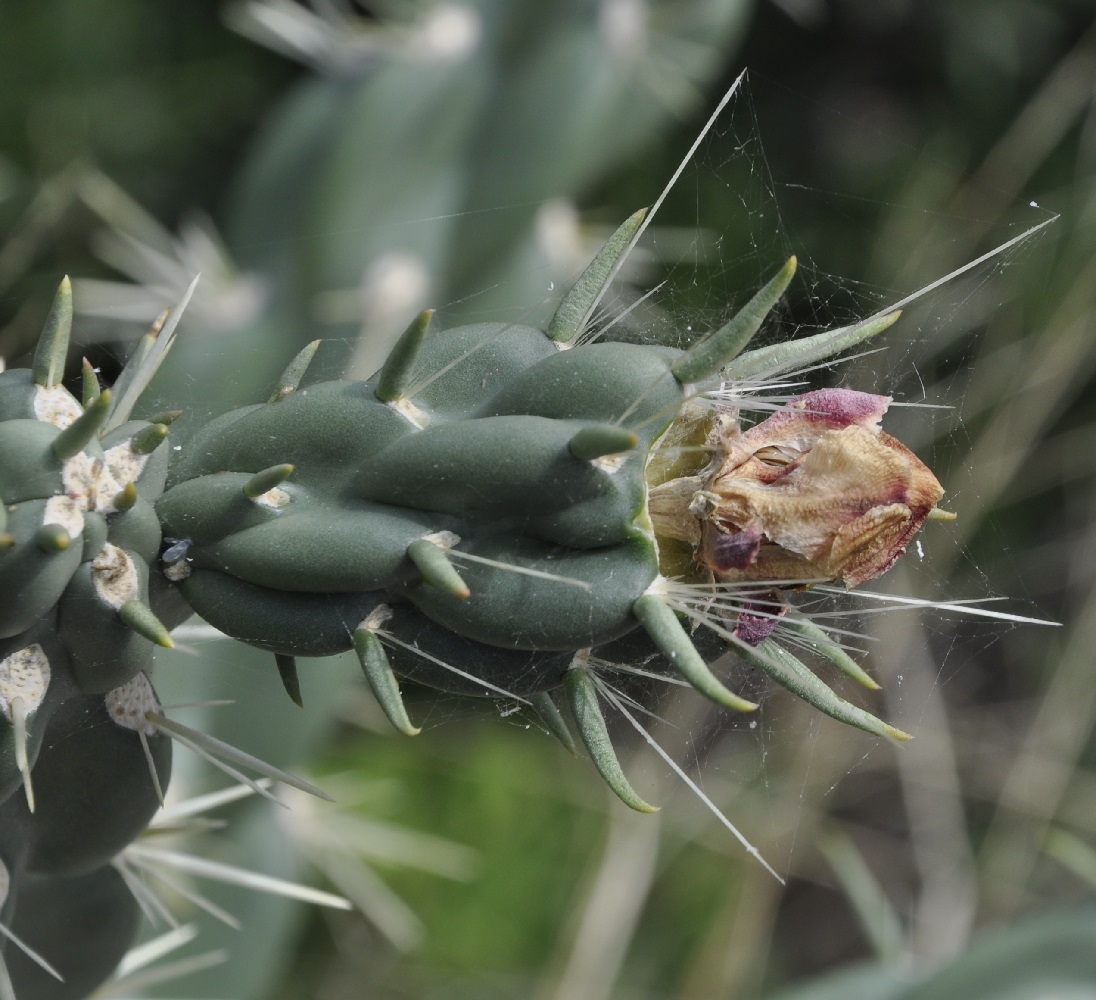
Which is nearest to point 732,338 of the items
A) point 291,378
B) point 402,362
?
point 402,362

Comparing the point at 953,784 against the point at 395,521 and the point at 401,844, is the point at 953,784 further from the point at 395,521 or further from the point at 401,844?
the point at 395,521

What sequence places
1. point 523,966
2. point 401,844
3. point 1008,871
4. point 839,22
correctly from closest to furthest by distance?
point 401,844, point 523,966, point 1008,871, point 839,22

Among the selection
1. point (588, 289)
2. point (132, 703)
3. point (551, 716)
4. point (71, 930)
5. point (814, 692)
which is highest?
point (588, 289)

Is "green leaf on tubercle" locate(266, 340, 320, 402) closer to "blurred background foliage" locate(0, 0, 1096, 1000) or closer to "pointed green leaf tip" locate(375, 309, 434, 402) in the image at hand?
"pointed green leaf tip" locate(375, 309, 434, 402)

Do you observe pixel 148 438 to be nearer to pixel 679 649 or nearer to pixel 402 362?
pixel 402 362

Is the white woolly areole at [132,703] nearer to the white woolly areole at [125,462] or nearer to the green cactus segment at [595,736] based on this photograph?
the white woolly areole at [125,462]

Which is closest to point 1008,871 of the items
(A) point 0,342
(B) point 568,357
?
(A) point 0,342

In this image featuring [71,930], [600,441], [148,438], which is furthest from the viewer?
[71,930]
